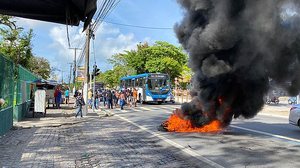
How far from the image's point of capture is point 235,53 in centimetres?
1277

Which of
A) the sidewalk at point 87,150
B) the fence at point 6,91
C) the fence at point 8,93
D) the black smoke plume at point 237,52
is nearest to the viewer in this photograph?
the sidewalk at point 87,150

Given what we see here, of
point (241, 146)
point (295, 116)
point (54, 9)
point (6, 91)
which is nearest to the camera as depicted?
point (54, 9)

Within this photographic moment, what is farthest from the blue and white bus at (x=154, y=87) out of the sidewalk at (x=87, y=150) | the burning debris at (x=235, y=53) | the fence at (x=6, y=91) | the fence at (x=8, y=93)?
the sidewalk at (x=87, y=150)

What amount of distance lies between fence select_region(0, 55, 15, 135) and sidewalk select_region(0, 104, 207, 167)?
1.48 ft

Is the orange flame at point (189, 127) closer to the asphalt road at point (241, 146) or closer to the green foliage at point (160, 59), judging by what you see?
the asphalt road at point (241, 146)

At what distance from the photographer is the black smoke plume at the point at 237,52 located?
11.2 metres

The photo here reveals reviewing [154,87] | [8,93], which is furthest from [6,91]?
[154,87]

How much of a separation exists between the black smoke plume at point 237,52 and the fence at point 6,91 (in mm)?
6330

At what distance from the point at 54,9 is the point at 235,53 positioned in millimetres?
5721

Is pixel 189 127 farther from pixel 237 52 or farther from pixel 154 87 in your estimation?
pixel 154 87

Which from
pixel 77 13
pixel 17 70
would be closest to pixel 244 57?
pixel 77 13

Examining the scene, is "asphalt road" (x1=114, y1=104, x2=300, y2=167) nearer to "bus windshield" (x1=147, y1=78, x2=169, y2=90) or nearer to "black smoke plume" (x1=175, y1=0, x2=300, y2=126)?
"black smoke plume" (x1=175, y1=0, x2=300, y2=126)

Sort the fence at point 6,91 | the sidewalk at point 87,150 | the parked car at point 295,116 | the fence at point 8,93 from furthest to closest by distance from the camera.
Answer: the parked car at point 295,116
the fence at point 8,93
the fence at point 6,91
the sidewalk at point 87,150

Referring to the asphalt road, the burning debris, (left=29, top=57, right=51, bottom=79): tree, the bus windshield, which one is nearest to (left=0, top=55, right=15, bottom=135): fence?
the asphalt road
